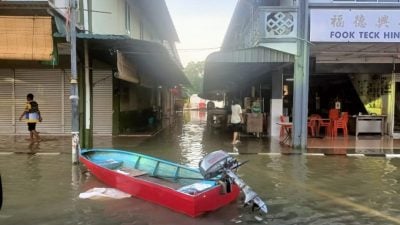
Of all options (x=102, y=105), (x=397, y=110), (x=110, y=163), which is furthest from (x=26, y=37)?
(x=397, y=110)

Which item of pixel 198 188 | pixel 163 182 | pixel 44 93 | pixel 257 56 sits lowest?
pixel 163 182

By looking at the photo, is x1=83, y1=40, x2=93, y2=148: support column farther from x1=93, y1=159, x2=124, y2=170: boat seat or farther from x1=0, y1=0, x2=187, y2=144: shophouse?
x1=93, y1=159, x2=124, y2=170: boat seat

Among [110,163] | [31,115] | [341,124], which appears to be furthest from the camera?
[341,124]

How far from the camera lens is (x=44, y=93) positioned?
711 inches

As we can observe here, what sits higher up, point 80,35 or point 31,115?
point 80,35

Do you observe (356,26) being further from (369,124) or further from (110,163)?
(110,163)

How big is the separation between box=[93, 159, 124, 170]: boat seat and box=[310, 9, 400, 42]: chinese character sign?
7046mm

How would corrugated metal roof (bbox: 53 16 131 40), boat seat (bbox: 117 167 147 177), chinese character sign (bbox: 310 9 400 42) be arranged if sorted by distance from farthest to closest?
1. chinese character sign (bbox: 310 9 400 42)
2. corrugated metal roof (bbox: 53 16 131 40)
3. boat seat (bbox: 117 167 147 177)

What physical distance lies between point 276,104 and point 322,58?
2445mm

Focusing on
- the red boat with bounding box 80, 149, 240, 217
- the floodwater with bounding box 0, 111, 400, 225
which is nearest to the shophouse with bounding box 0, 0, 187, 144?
the floodwater with bounding box 0, 111, 400, 225

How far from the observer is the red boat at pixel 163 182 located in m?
6.70

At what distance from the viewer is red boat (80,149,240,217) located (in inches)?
264

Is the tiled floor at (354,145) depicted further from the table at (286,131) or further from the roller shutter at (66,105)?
the roller shutter at (66,105)

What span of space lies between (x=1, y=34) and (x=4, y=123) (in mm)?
7090
